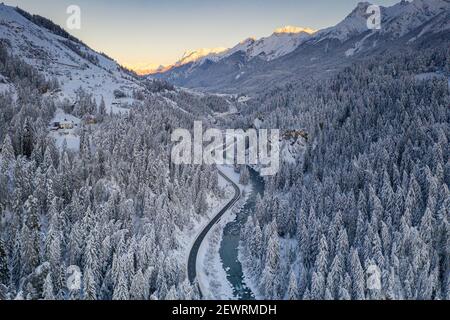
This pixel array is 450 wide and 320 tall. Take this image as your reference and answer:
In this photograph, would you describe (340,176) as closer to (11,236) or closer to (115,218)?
(115,218)

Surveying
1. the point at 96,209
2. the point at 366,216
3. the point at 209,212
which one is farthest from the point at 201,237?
the point at 366,216

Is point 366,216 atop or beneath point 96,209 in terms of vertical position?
beneath

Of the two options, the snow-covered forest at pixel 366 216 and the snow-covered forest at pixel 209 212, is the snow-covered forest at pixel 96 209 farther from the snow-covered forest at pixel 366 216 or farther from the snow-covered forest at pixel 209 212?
the snow-covered forest at pixel 366 216

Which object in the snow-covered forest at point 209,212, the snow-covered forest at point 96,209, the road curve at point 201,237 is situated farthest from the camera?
the road curve at point 201,237

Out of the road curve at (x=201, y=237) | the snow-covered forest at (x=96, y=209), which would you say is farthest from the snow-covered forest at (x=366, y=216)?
the snow-covered forest at (x=96, y=209)

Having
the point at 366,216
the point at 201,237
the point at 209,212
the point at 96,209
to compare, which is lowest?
the point at 201,237

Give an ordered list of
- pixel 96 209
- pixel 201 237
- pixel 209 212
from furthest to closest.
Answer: pixel 209 212 < pixel 201 237 < pixel 96 209

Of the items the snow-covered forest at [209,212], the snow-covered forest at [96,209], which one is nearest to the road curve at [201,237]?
the snow-covered forest at [209,212]

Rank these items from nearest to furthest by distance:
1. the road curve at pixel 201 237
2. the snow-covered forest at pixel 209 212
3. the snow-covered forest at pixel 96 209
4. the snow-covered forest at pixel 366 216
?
the snow-covered forest at pixel 96 209
the snow-covered forest at pixel 209 212
the snow-covered forest at pixel 366 216
the road curve at pixel 201 237

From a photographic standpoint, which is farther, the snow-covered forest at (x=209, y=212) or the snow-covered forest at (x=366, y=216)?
the snow-covered forest at (x=366, y=216)

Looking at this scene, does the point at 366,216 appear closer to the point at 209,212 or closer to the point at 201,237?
the point at 201,237
